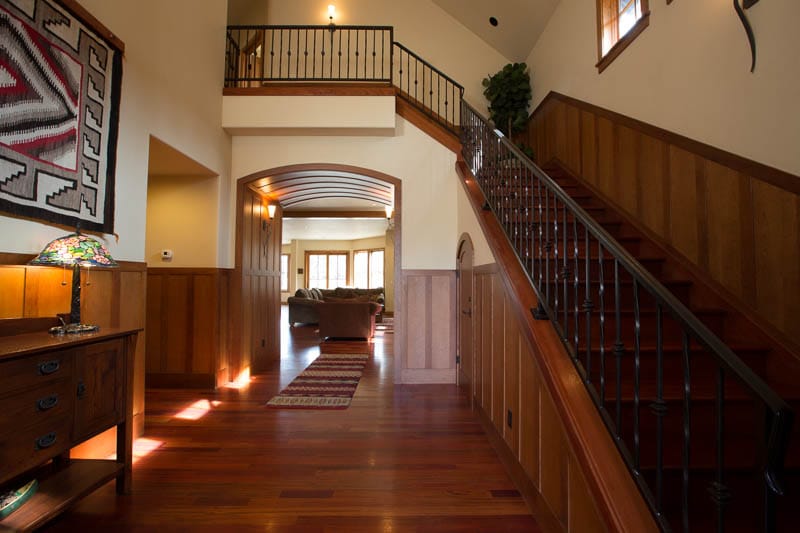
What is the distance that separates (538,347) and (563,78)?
4.61m

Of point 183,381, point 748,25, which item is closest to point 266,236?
point 183,381

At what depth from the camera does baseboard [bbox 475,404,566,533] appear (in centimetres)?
197

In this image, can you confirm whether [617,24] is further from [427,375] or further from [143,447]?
[143,447]

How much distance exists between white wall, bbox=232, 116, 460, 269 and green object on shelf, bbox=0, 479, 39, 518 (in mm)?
3659

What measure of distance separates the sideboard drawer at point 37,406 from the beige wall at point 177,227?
2.72 m

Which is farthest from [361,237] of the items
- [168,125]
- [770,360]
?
[770,360]

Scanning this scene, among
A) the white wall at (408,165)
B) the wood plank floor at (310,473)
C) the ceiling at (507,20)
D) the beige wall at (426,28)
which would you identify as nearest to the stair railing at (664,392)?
the wood plank floor at (310,473)

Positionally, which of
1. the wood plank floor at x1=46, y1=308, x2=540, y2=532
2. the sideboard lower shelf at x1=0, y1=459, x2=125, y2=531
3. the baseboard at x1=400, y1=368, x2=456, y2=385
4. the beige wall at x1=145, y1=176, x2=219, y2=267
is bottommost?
the wood plank floor at x1=46, y1=308, x2=540, y2=532

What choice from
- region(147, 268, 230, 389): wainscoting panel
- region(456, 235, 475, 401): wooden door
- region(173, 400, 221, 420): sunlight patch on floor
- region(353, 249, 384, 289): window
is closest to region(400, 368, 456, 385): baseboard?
region(456, 235, 475, 401): wooden door

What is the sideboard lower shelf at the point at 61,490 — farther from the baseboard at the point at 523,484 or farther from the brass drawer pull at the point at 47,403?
the baseboard at the point at 523,484

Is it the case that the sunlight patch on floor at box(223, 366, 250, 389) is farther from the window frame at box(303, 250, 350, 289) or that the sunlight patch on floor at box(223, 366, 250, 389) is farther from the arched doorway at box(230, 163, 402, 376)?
the window frame at box(303, 250, 350, 289)

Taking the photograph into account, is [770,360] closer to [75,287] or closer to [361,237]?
[75,287]

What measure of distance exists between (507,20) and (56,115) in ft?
20.1

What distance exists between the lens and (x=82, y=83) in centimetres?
262
